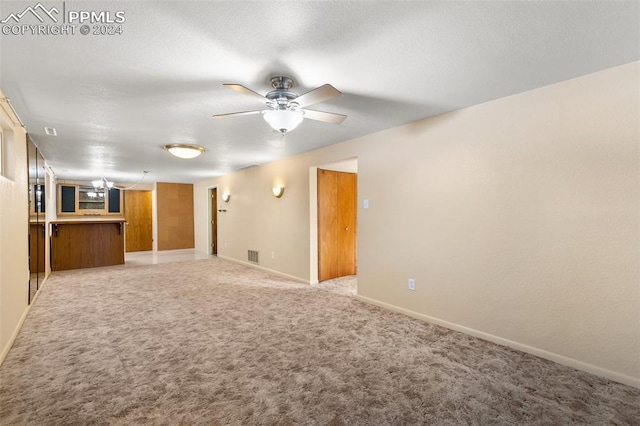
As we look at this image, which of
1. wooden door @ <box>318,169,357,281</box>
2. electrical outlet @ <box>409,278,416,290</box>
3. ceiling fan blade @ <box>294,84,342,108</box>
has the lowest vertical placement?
electrical outlet @ <box>409,278,416,290</box>

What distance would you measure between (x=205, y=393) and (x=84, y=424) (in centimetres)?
67

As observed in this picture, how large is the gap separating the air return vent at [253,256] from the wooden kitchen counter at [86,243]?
3231 mm

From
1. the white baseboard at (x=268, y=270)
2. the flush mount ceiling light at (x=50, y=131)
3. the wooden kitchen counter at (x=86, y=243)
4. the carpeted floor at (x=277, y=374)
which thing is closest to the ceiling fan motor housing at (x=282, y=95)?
the carpeted floor at (x=277, y=374)

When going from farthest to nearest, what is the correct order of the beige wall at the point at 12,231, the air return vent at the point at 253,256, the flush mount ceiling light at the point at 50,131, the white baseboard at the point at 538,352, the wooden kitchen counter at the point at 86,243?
1. the air return vent at the point at 253,256
2. the wooden kitchen counter at the point at 86,243
3. the flush mount ceiling light at the point at 50,131
4. the beige wall at the point at 12,231
5. the white baseboard at the point at 538,352

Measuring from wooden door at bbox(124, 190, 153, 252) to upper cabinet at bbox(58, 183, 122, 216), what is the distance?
0.29m

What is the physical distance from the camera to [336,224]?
548cm

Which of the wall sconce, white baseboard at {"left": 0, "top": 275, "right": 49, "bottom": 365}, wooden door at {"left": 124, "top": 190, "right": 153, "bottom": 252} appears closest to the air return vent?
the wall sconce

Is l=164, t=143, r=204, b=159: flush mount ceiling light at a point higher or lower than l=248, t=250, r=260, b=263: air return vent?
higher

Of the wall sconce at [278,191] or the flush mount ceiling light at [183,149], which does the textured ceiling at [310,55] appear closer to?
the flush mount ceiling light at [183,149]

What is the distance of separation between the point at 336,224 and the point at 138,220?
765cm

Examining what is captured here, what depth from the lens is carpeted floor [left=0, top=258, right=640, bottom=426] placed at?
72.5 inches

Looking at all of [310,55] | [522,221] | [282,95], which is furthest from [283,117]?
[522,221]

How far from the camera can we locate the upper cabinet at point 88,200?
350 inches

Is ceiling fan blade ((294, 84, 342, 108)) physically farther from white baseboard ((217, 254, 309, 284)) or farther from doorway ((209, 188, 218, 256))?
doorway ((209, 188, 218, 256))
